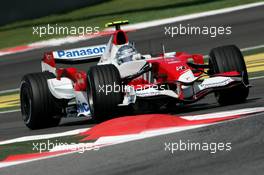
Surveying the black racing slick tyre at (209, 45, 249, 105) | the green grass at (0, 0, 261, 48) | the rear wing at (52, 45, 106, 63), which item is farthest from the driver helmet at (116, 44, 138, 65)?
the green grass at (0, 0, 261, 48)

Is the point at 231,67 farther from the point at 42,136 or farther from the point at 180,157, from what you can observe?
the point at 180,157

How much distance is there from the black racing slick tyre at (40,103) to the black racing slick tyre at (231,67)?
7.64 feet

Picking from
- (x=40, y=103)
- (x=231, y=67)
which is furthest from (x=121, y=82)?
(x=40, y=103)

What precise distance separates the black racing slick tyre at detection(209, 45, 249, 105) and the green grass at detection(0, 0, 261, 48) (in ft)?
42.3

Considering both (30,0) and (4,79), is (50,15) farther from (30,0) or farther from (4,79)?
(4,79)

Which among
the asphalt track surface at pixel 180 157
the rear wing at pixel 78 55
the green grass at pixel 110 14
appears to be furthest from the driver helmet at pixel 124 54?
the green grass at pixel 110 14

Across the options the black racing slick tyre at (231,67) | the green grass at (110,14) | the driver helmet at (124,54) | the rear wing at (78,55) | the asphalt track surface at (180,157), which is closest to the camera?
the asphalt track surface at (180,157)

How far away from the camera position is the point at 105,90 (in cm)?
1061

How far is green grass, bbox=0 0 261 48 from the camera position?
80.0 ft

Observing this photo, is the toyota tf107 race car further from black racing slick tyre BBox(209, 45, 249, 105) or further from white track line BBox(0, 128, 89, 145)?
white track line BBox(0, 128, 89, 145)

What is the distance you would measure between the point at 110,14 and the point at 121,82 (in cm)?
1541

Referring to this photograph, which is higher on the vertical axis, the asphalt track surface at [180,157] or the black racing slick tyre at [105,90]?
the black racing slick tyre at [105,90]

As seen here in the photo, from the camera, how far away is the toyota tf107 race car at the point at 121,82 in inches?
421

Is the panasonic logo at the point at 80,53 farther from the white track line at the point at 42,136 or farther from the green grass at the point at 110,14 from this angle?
the green grass at the point at 110,14
